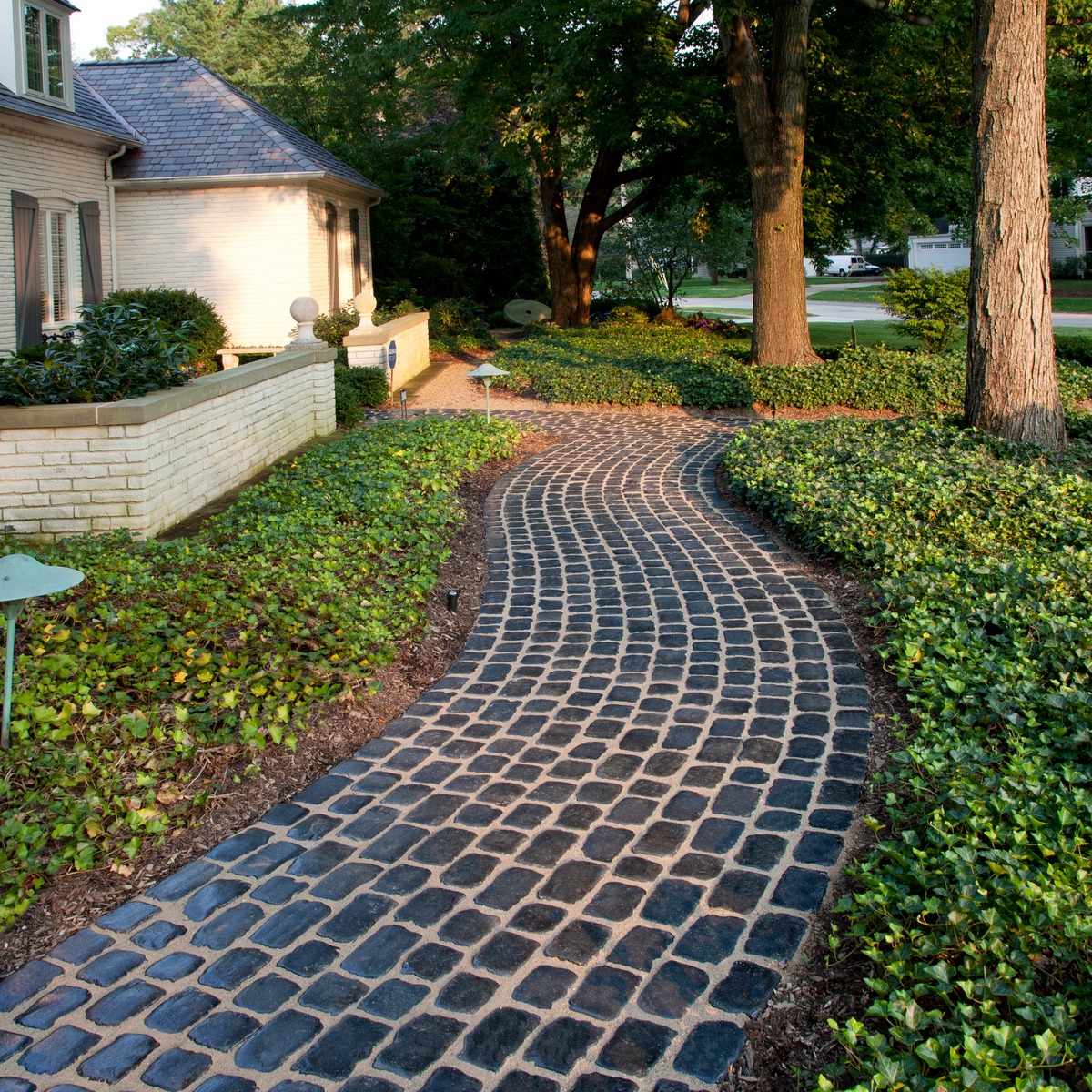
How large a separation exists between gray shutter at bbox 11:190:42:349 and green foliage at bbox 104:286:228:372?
144cm

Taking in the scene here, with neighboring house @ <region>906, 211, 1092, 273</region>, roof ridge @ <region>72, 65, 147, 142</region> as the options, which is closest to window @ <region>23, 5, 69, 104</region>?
roof ridge @ <region>72, 65, 147, 142</region>

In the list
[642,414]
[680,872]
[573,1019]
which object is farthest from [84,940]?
[642,414]

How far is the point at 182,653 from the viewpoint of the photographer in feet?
16.6

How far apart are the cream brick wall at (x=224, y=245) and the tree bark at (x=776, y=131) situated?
807cm

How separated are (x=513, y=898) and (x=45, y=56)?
53.1ft

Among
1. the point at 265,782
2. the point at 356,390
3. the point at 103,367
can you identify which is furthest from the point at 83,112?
the point at 265,782

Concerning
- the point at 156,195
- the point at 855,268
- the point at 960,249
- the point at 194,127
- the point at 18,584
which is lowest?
the point at 18,584

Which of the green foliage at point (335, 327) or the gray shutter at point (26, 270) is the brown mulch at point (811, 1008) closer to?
the gray shutter at point (26, 270)

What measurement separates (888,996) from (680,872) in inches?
37.6

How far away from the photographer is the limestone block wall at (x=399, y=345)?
1554 cm

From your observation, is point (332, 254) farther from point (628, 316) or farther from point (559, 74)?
point (628, 316)

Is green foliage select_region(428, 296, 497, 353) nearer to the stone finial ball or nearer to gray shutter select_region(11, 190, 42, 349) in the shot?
gray shutter select_region(11, 190, 42, 349)

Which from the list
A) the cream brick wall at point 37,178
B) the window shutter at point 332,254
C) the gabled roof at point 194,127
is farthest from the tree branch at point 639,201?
the cream brick wall at point 37,178

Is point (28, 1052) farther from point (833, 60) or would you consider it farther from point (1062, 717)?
point (833, 60)
